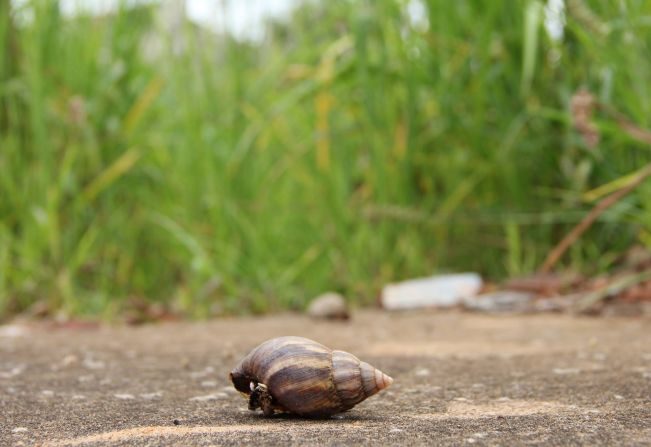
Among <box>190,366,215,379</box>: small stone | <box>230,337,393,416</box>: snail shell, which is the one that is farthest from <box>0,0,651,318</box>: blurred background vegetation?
<box>230,337,393,416</box>: snail shell

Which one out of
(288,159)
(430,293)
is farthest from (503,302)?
(288,159)

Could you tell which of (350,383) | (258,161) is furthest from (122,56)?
(350,383)

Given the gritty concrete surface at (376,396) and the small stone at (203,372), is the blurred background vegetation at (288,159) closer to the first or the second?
the gritty concrete surface at (376,396)

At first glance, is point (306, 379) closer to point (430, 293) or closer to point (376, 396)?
point (376, 396)

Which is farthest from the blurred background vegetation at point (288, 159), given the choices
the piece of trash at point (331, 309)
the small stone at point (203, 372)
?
the small stone at point (203, 372)

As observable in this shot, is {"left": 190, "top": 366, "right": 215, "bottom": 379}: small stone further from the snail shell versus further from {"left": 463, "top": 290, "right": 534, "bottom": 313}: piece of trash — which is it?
{"left": 463, "top": 290, "right": 534, "bottom": 313}: piece of trash

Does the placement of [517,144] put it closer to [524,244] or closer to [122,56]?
[524,244]
